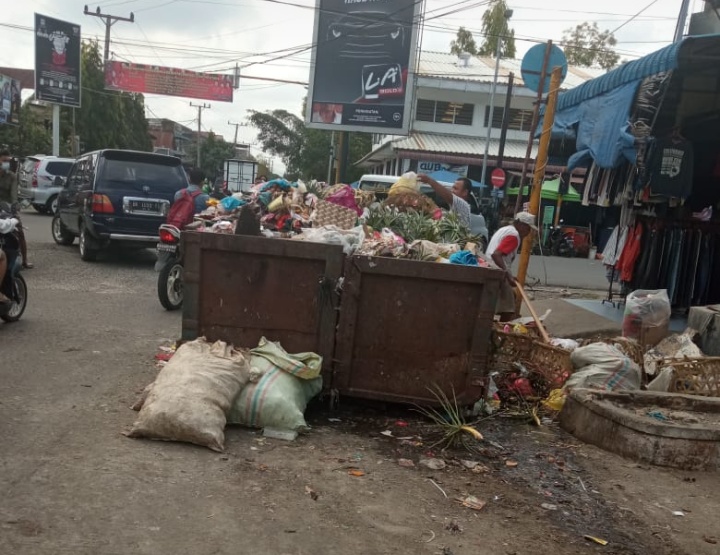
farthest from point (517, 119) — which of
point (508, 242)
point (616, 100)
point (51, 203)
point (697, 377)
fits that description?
point (697, 377)

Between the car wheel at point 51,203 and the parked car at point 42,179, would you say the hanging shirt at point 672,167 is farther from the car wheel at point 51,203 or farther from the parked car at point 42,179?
the car wheel at point 51,203

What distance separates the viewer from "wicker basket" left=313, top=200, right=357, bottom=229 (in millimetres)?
5613

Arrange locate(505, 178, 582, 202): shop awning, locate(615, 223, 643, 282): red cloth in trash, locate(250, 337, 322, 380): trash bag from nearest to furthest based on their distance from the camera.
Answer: locate(250, 337, 322, 380): trash bag < locate(615, 223, 643, 282): red cloth in trash < locate(505, 178, 582, 202): shop awning

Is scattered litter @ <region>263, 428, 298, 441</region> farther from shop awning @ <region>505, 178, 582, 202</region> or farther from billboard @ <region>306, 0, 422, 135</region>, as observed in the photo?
shop awning @ <region>505, 178, 582, 202</region>

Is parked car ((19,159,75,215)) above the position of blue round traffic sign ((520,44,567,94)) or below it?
below

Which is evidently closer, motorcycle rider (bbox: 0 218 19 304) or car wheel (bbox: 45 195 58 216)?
motorcycle rider (bbox: 0 218 19 304)

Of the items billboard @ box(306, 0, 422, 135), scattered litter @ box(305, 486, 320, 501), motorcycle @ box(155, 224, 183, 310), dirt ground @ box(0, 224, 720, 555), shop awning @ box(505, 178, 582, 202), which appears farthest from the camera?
shop awning @ box(505, 178, 582, 202)

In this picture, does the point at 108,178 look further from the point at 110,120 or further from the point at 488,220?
the point at 110,120

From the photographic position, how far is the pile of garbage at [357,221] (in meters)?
4.82

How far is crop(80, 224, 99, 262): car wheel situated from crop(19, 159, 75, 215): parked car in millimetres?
10038

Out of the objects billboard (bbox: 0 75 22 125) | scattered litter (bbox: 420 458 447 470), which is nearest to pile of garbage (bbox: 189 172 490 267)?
scattered litter (bbox: 420 458 447 470)

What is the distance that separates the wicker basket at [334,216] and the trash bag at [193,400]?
69.0 inches

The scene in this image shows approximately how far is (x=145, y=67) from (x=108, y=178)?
26.6 m

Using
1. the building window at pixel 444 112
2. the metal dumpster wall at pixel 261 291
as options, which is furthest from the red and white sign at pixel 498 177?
the metal dumpster wall at pixel 261 291
